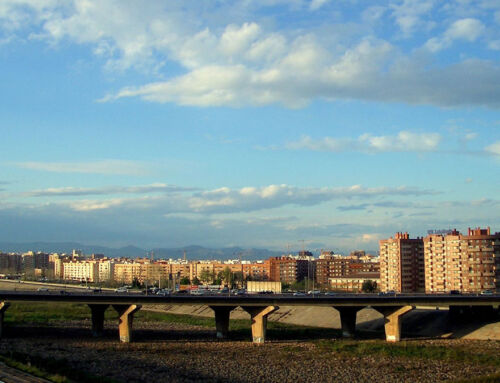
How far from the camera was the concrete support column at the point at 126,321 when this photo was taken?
252 feet

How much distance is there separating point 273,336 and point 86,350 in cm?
2735

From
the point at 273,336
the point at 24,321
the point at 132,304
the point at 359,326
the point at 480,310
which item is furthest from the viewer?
the point at 24,321

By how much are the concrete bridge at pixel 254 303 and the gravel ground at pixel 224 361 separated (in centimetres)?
285

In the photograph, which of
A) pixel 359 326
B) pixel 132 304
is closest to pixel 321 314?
pixel 359 326

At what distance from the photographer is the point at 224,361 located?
61.6m

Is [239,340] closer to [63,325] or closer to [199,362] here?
[199,362]

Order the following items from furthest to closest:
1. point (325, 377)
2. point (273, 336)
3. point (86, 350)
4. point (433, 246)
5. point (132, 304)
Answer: point (433, 246) → point (273, 336) → point (132, 304) → point (86, 350) → point (325, 377)

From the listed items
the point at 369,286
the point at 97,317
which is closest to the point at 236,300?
the point at 97,317

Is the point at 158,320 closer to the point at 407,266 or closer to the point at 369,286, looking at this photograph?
the point at 407,266

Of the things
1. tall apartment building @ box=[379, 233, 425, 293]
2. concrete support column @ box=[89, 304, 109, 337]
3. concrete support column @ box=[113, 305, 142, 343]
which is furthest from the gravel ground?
tall apartment building @ box=[379, 233, 425, 293]

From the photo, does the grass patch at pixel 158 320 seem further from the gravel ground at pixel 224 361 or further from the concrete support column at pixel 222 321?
the gravel ground at pixel 224 361

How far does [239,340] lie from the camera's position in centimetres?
8050

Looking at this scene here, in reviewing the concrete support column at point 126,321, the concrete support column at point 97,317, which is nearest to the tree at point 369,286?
the concrete support column at point 97,317

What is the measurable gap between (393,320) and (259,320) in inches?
697
